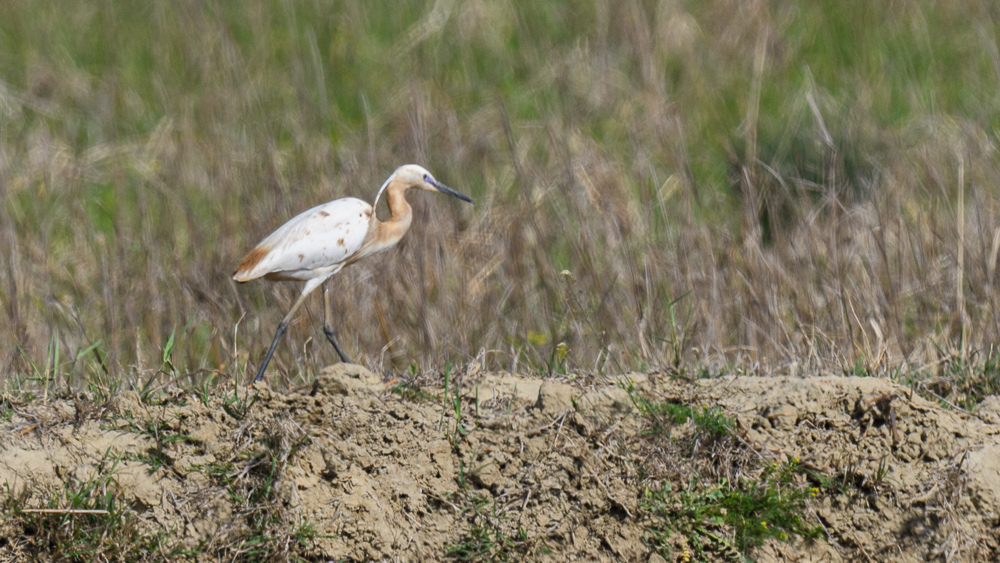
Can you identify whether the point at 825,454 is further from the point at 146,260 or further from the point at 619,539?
the point at 146,260

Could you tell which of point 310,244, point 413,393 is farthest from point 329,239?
point 413,393

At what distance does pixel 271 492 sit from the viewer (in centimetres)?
315

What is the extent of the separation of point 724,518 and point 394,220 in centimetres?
174

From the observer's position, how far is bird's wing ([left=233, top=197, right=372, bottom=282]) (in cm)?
402

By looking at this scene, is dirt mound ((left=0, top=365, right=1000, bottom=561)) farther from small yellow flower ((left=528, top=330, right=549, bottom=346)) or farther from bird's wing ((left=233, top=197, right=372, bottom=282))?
small yellow flower ((left=528, top=330, right=549, bottom=346))

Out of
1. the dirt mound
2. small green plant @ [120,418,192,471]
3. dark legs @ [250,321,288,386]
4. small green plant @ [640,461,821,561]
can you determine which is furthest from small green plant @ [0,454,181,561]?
small green plant @ [640,461,821,561]

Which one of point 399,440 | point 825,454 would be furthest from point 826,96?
point 399,440

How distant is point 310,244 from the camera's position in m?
4.00

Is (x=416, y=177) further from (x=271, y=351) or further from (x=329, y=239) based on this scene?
(x=271, y=351)

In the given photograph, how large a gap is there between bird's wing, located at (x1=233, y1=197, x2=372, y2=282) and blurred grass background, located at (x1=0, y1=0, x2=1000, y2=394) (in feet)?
1.48

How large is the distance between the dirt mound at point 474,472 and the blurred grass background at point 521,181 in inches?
15.7

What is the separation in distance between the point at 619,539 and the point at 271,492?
3.51 feet

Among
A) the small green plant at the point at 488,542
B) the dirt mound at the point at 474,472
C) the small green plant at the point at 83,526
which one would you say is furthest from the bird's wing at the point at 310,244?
the small green plant at the point at 488,542

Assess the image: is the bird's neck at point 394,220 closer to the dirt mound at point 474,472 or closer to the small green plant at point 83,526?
the dirt mound at point 474,472
